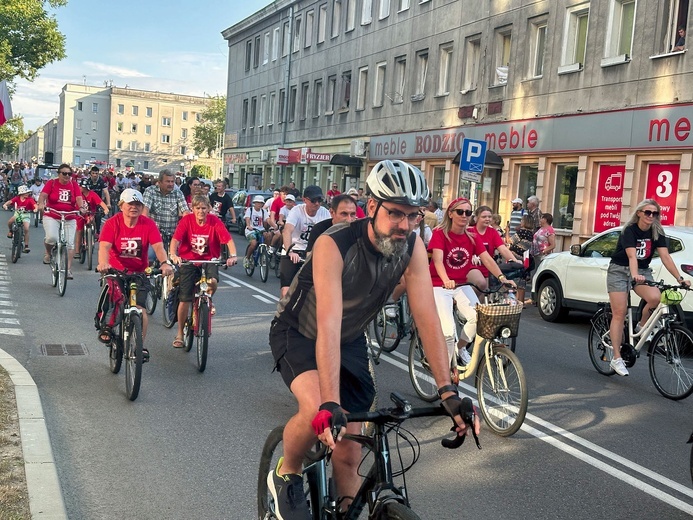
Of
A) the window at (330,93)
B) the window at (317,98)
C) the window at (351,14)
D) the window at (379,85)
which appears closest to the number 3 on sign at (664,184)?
the window at (379,85)

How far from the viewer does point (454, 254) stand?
26.5 feet

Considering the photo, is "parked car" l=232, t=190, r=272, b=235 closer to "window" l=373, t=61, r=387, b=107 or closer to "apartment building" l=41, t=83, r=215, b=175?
"window" l=373, t=61, r=387, b=107

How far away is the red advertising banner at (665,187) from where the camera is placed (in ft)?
69.4

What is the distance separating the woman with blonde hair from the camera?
306 inches

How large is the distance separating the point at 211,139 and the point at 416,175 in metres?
111

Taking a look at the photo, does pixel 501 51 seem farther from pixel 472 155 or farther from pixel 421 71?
pixel 472 155

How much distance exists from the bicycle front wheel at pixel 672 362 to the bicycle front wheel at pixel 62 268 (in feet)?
29.0

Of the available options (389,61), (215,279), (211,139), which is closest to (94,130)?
(211,139)

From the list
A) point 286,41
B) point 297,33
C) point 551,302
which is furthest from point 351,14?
point 551,302

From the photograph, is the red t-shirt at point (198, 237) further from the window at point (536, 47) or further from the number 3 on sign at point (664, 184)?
the window at point (536, 47)

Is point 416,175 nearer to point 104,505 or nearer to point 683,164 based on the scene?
point 104,505

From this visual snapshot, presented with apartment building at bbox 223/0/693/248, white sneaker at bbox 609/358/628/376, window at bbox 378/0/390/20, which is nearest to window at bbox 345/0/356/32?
apartment building at bbox 223/0/693/248

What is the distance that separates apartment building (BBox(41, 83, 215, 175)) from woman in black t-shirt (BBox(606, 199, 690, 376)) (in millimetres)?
133982

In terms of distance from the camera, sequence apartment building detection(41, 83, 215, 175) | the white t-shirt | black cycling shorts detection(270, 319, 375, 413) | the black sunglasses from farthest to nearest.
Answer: apartment building detection(41, 83, 215, 175) → the white t-shirt → the black sunglasses → black cycling shorts detection(270, 319, 375, 413)
